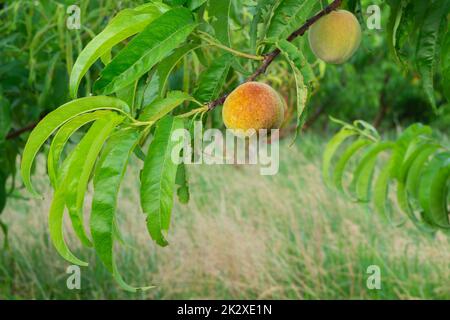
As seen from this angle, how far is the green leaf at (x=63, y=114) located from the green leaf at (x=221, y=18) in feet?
0.63

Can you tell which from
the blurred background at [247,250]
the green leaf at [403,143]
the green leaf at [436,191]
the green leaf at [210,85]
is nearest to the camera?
the green leaf at [210,85]

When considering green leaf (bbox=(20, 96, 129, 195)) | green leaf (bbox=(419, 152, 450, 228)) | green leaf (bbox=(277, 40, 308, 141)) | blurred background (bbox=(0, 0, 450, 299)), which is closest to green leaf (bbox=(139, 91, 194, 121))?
green leaf (bbox=(20, 96, 129, 195))

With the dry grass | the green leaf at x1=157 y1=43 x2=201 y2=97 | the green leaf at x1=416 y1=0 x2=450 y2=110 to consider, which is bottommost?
the dry grass

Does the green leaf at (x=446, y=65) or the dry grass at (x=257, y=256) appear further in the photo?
the dry grass at (x=257, y=256)

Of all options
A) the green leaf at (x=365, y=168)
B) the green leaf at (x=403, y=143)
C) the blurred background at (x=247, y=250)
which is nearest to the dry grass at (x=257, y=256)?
the blurred background at (x=247, y=250)

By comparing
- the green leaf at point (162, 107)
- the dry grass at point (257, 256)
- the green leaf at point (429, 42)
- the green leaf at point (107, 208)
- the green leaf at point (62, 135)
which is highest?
the green leaf at point (429, 42)

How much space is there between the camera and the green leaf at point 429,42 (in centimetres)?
102

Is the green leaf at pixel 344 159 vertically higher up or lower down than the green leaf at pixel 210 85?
lower down

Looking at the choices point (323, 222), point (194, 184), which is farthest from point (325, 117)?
point (323, 222)

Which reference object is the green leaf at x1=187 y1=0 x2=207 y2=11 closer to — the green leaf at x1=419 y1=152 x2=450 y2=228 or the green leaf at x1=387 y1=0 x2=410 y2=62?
the green leaf at x1=387 y1=0 x2=410 y2=62

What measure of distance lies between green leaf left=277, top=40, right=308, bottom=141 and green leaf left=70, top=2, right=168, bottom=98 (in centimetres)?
15

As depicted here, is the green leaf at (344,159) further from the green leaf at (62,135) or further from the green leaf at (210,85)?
the green leaf at (62,135)

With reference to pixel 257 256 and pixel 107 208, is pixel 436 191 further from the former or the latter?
pixel 257 256

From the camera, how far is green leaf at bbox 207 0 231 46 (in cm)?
96
